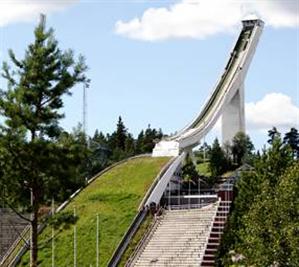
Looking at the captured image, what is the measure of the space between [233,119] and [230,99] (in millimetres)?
3266

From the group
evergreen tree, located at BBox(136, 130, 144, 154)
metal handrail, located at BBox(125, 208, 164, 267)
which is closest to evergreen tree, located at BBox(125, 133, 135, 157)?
evergreen tree, located at BBox(136, 130, 144, 154)

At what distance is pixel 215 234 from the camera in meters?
38.0

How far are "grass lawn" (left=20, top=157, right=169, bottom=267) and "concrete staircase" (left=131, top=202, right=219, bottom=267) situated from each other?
4.58 feet

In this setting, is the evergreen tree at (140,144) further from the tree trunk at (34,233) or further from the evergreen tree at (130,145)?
the tree trunk at (34,233)

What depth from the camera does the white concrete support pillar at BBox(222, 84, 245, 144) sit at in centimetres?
6350

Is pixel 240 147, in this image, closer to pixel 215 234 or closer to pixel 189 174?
pixel 189 174

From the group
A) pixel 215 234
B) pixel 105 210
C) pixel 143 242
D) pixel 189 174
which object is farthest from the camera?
pixel 189 174

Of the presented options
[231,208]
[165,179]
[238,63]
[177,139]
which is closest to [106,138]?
[238,63]

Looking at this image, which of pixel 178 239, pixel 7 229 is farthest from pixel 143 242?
pixel 7 229

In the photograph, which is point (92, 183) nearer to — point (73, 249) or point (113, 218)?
point (113, 218)

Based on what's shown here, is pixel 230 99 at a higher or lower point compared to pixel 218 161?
higher

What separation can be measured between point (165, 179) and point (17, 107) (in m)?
25.9

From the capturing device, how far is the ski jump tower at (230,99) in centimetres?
5556

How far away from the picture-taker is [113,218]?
4097 cm
